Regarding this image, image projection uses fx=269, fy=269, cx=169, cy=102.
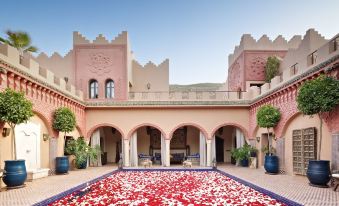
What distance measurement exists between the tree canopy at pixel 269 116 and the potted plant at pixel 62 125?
8.35 meters

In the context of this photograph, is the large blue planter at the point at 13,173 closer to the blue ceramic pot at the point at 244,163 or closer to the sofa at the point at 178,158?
the sofa at the point at 178,158

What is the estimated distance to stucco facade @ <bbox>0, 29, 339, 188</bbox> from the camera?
33.4ft

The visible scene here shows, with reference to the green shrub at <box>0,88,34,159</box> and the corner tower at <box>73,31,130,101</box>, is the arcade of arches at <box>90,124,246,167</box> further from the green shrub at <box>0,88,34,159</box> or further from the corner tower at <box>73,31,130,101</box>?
the green shrub at <box>0,88,34,159</box>

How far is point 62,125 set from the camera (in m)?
11.4

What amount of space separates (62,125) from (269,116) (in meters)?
8.78

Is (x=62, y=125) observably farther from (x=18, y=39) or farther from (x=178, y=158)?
(x=18, y=39)

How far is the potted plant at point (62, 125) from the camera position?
1122 cm

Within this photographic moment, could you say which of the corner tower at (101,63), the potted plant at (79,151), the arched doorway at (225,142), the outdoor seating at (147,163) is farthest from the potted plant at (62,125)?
the arched doorway at (225,142)

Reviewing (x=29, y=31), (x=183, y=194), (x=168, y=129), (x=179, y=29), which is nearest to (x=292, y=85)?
(x=183, y=194)

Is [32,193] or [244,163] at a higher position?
[32,193]

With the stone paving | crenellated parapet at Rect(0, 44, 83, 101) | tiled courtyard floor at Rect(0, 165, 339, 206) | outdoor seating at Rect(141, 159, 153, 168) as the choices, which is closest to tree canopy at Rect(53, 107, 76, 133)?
crenellated parapet at Rect(0, 44, 83, 101)

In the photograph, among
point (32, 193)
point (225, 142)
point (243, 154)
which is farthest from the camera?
point (225, 142)

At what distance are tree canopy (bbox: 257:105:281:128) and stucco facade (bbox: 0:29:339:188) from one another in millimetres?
250

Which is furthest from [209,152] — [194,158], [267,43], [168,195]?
[168,195]
